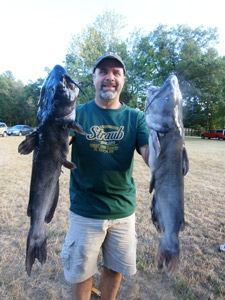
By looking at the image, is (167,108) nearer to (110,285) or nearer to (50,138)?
(50,138)

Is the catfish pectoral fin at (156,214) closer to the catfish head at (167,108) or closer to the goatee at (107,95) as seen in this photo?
the catfish head at (167,108)

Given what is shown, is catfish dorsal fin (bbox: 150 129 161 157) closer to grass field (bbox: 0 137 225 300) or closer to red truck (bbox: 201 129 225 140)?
grass field (bbox: 0 137 225 300)

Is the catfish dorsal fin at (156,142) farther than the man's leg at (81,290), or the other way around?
the man's leg at (81,290)

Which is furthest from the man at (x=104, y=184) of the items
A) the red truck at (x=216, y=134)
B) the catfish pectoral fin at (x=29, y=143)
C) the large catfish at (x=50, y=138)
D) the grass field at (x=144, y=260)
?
the red truck at (x=216, y=134)

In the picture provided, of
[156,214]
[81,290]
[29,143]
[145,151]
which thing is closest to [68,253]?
[81,290]

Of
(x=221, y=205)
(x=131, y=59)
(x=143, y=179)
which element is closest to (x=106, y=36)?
(x=131, y=59)

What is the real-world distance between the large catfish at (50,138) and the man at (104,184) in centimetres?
38

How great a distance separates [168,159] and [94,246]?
49.2 inches

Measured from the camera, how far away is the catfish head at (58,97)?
1.75m

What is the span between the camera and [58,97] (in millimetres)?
1756

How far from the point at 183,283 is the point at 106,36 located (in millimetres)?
31179

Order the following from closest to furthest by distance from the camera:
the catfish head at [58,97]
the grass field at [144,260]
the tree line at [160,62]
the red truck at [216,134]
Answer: the catfish head at [58,97] → the grass field at [144,260] → the tree line at [160,62] → the red truck at [216,134]

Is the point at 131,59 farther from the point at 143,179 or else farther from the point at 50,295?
the point at 50,295

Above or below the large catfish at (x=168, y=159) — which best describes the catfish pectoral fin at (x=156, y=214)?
below
